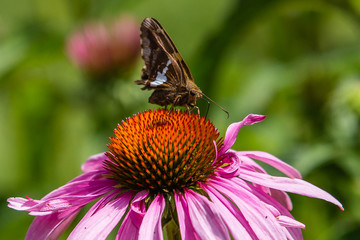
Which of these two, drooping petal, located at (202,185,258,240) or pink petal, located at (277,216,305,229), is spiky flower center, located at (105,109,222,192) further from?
pink petal, located at (277,216,305,229)

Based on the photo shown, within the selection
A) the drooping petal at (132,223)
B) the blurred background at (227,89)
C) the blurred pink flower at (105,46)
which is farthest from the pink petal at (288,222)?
the blurred pink flower at (105,46)

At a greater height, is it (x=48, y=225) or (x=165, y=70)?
(x=165, y=70)

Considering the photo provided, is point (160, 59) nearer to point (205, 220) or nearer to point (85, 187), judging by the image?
point (85, 187)

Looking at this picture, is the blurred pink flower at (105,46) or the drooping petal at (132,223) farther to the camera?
the blurred pink flower at (105,46)

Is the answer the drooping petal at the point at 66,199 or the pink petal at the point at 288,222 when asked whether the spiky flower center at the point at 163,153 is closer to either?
the drooping petal at the point at 66,199

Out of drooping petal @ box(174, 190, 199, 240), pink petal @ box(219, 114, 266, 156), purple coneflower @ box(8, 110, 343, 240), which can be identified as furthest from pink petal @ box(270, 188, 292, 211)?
drooping petal @ box(174, 190, 199, 240)

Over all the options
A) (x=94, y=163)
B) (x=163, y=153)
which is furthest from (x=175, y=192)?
(x=94, y=163)
